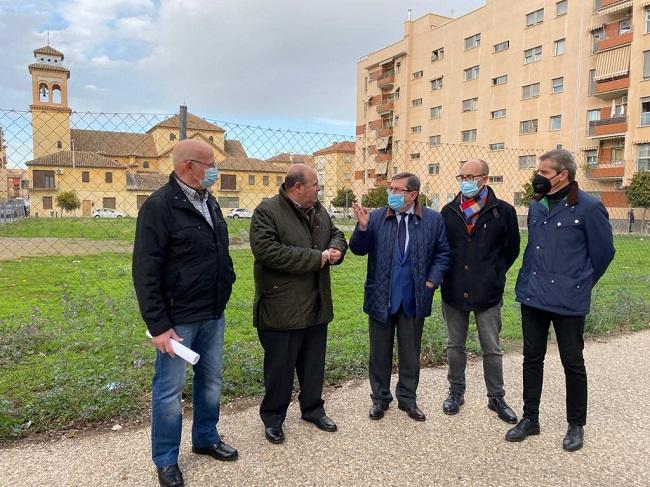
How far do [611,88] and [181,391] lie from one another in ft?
129

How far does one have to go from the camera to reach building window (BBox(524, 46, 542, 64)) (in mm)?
39594

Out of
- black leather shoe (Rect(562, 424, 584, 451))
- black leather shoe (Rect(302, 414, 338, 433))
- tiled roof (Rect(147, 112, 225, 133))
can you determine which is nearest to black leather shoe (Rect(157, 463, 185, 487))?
black leather shoe (Rect(302, 414, 338, 433))

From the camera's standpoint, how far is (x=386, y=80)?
182 ft

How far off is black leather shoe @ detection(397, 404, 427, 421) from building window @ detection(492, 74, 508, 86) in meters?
43.9

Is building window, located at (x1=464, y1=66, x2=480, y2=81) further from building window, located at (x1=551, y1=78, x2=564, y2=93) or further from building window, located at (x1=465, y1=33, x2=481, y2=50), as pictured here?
building window, located at (x1=551, y1=78, x2=564, y2=93)

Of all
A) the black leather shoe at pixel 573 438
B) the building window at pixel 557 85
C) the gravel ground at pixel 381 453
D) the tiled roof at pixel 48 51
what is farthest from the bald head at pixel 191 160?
the tiled roof at pixel 48 51

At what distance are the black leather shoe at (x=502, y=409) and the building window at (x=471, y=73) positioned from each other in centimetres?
4597

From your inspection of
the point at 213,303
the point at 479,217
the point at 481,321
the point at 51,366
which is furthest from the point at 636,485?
the point at 51,366

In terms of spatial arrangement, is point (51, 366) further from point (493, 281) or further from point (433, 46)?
point (433, 46)

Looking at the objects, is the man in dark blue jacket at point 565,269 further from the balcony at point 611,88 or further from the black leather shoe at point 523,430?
the balcony at point 611,88

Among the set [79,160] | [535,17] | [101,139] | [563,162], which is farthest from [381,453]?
[535,17]

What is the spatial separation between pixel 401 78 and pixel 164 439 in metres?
54.0

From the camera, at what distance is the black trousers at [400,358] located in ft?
12.8

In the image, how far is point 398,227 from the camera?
386 centimetres
